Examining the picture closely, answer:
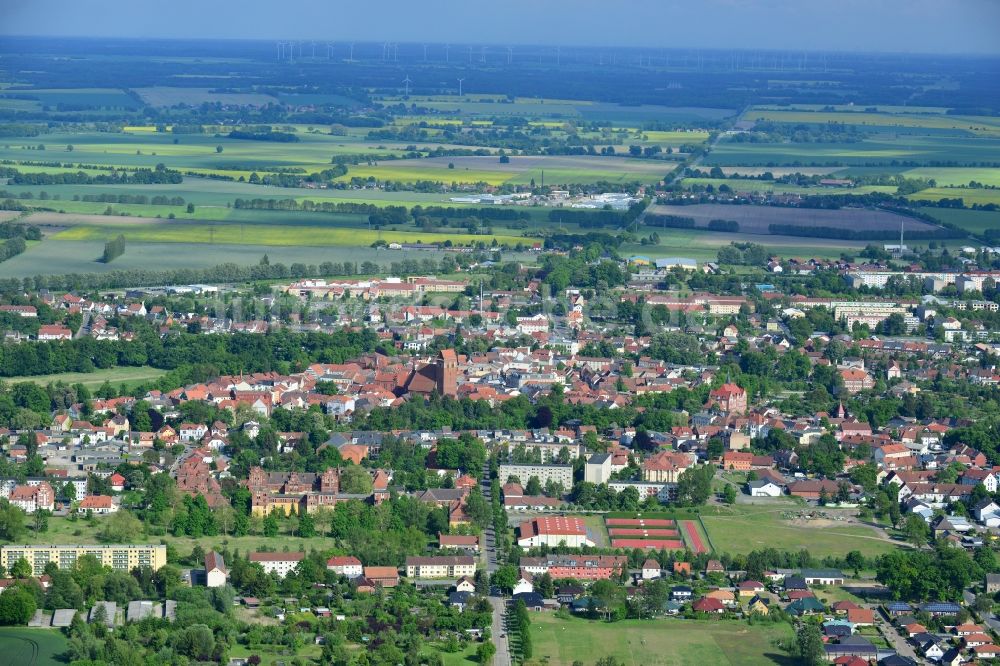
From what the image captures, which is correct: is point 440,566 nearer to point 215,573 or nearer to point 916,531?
point 215,573

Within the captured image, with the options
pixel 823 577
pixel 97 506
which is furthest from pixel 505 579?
pixel 97 506

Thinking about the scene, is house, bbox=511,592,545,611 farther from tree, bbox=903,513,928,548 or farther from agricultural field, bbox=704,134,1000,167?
agricultural field, bbox=704,134,1000,167

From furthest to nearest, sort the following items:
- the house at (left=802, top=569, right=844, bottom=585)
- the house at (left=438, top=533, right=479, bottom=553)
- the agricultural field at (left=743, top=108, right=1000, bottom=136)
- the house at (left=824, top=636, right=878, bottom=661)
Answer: the agricultural field at (left=743, top=108, right=1000, bottom=136) < the house at (left=438, top=533, right=479, bottom=553) < the house at (left=802, top=569, right=844, bottom=585) < the house at (left=824, top=636, right=878, bottom=661)

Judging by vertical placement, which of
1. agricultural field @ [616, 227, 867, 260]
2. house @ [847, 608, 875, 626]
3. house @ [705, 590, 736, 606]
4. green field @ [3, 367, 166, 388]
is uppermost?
house @ [847, 608, 875, 626]

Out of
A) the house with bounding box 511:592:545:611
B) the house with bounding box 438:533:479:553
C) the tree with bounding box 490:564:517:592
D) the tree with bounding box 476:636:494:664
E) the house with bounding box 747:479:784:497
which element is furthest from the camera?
the house with bounding box 747:479:784:497

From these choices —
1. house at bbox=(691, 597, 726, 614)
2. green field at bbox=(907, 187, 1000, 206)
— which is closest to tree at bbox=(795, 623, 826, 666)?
house at bbox=(691, 597, 726, 614)

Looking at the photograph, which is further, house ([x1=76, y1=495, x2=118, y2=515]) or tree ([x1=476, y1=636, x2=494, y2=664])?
house ([x1=76, y1=495, x2=118, y2=515])

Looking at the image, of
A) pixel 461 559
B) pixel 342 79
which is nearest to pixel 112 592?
pixel 461 559
